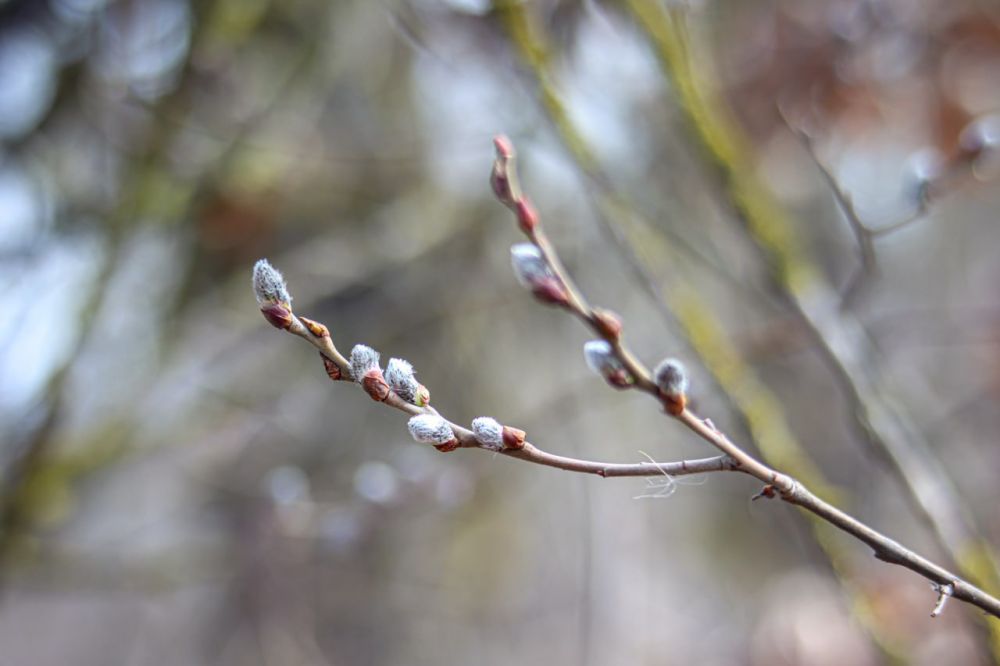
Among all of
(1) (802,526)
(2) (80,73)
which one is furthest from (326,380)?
(1) (802,526)

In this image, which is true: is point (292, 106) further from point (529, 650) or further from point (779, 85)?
point (529, 650)

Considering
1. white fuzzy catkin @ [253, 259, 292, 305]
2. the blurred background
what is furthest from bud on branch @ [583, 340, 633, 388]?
the blurred background

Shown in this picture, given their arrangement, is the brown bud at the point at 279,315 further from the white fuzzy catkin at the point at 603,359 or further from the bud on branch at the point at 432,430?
the white fuzzy catkin at the point at 603,359

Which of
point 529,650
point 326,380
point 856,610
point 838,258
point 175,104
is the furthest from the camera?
point 838,258

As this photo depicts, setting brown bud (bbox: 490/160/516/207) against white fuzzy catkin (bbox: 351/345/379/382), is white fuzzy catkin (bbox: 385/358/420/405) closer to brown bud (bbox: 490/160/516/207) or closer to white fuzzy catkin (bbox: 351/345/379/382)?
white fuzzy catkin (bbox: 351/345/379/382)

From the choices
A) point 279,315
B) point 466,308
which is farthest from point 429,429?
point 466,308

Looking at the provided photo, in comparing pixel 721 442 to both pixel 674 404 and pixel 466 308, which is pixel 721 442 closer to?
pixel 674 404

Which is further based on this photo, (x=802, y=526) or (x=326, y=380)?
(x=326, y=380)
